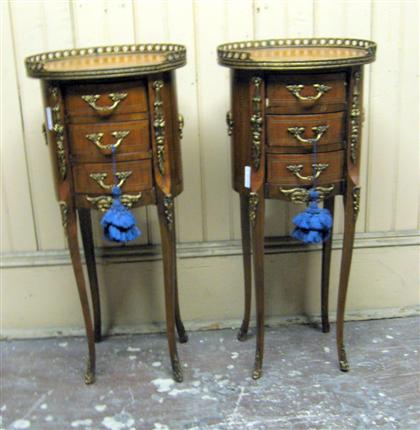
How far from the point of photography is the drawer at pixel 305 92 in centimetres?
191

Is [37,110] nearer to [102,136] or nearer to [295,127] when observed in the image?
[102,136]

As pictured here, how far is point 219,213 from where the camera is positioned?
252 cm

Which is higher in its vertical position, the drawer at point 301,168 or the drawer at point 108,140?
the drawer at point 108,140

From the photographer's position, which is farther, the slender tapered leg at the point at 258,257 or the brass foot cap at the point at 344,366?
the brass foot cap at the point at 344,366

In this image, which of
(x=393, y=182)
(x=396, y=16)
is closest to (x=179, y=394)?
(x=393, y=182)

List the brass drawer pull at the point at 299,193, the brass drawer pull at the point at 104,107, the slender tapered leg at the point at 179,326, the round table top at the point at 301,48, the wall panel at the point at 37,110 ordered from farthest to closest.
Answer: the slender tapered leg at the point at 179,326 → the wall panel at the point at 37,110 → the round table top at the point at 301,48 → the brass drawer pull at the point at 299,193 → the brass drawer pull at the point at 104,107

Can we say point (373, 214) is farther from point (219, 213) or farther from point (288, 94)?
point (288, 94)

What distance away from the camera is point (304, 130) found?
195 centimetres

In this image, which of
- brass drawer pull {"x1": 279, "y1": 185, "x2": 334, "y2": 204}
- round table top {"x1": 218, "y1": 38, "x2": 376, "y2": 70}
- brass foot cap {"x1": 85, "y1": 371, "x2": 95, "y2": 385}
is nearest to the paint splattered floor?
brass foot cap {"x1": 85, "y1": 371, "x2": 95, "y2": 385}

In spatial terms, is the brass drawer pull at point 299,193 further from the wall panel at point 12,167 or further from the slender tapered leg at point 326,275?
the wall panel at point 12,167

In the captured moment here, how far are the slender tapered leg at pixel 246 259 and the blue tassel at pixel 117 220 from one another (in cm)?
48

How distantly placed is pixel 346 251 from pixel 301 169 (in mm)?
353

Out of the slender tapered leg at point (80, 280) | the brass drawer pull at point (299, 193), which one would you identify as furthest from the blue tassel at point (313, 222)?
the slender tapered leg at point (80, 280)

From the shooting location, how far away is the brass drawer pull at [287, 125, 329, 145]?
6.39 feet
